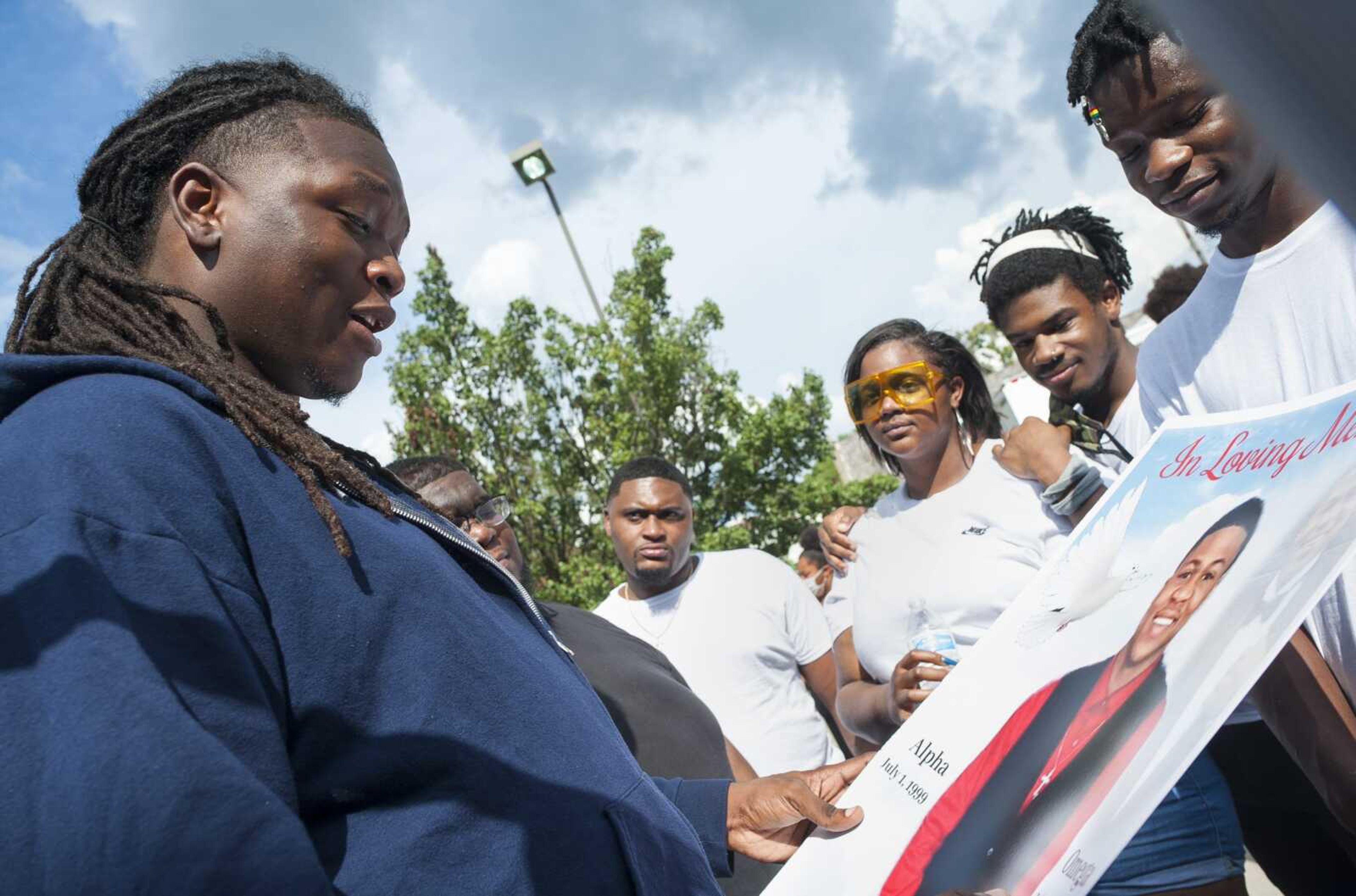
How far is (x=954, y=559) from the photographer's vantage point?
271cm

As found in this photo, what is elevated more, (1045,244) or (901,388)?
(1045,244)

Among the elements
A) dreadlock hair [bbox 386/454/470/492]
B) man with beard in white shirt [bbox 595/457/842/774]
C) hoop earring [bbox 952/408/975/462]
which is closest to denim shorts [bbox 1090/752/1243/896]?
hoop earring [bbox 952/408/975/462]

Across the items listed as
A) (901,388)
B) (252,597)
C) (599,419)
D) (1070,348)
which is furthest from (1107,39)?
(599,419)

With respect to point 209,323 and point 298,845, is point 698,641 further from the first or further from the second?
point 298,845

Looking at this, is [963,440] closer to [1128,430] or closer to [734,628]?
[1128,430]

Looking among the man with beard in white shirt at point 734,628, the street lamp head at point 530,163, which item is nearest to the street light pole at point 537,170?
the street lamp head at point 530,163

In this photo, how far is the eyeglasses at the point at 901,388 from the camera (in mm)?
3102

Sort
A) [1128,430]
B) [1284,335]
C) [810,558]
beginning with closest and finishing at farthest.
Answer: [1284,335] → [1128,430] → [810,558]

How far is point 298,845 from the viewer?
0.76m

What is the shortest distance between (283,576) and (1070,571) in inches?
50.2

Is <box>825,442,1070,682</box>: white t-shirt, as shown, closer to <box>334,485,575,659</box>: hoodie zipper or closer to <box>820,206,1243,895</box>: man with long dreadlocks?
<box>820,206,1243,895</box>: man with long dreadlocks

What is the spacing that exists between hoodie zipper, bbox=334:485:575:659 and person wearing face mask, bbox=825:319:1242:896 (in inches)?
42.0

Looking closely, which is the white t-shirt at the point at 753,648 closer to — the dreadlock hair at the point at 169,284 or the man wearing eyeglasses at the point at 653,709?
the man wearing eyeglasses at the point at 653,709

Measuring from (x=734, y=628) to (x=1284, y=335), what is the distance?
248 centimetres
